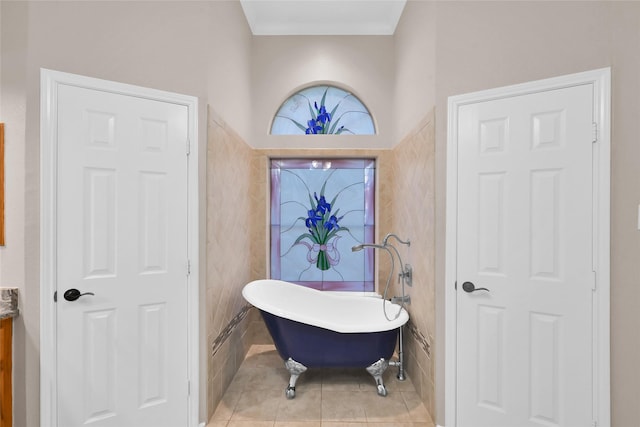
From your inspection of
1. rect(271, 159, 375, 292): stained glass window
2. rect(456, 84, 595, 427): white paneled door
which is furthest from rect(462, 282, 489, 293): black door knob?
rect(271, 159, 375, 292): stained glass window

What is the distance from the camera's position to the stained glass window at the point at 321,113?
3174 millimetres

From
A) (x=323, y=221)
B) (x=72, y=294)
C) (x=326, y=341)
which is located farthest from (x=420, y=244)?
(x=72, y=294)

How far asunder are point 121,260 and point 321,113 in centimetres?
218

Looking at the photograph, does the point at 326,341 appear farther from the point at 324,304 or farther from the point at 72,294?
the point at 72,294

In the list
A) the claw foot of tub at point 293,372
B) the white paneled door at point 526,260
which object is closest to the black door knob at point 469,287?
the white paneled door at point 526,260

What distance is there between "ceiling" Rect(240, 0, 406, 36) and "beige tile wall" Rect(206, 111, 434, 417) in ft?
3.74

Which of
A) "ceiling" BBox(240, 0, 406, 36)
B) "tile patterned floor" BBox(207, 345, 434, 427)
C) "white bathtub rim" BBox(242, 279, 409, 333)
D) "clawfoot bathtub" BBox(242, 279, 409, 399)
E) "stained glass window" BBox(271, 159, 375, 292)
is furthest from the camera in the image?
"stained glass window" BBox(271, 159, 375, 292)

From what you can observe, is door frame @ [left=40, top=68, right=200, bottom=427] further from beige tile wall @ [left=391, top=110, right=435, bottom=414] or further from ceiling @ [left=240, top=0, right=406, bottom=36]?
beige tile wall @ [left=391, top=110, right=435, bottom=414]

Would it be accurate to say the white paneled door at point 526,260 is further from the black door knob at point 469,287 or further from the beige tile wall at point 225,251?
the beige tile wall at point 225,251

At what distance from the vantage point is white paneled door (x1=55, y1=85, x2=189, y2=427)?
1.64 meters

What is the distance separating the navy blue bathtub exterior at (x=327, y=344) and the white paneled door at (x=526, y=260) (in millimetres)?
558

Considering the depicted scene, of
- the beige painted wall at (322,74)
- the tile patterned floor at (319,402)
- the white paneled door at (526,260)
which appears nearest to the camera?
the white paneled door at (526,260)

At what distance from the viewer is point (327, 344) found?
7.30ft

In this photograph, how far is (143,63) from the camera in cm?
180
